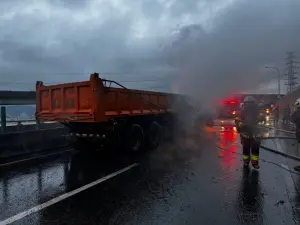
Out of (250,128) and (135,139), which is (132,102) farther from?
(250,128)

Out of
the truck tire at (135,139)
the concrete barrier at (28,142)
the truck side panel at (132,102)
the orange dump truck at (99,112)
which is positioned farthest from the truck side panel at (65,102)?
the truck tire at (135,139)

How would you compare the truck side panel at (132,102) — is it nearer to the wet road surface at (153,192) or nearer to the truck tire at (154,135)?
the truck tire at (154,135)

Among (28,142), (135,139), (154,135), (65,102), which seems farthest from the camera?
(154,135)

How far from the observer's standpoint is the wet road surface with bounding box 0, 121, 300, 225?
401 centimetres

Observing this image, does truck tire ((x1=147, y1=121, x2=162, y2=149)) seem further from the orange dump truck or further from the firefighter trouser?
the firefighter trouser

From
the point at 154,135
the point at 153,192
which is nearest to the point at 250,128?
the point at 153,192

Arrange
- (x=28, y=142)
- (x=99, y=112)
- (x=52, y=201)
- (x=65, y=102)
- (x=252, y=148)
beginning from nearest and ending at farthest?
(x=52, y=201) < (x=252, y=148) < (x=99, y=112) < (x=65, y=102) < (x=28, y=142)

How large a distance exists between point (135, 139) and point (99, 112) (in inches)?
83.5

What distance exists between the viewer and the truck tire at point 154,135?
10.2 metres

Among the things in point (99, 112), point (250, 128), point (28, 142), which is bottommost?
point (28, 142)

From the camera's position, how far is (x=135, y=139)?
9.32 m

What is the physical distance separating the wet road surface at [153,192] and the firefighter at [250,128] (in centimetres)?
38

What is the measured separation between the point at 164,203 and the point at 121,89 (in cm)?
492

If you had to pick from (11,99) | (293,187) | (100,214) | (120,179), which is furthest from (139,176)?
(11,99)
